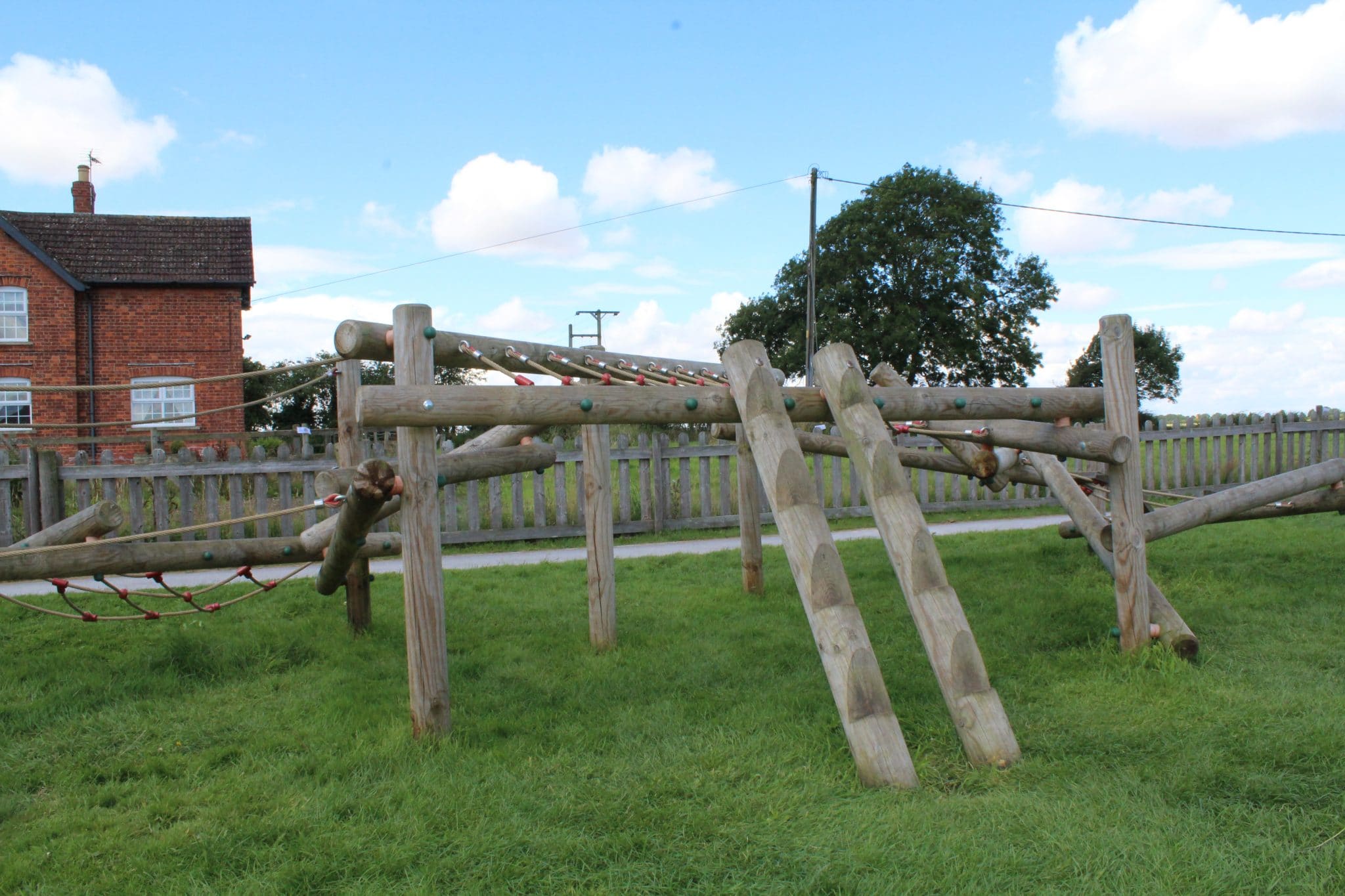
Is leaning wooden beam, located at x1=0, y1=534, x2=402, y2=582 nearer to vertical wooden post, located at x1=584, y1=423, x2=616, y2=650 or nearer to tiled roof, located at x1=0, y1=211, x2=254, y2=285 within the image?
vertical wooden post, located at x1=584, y1=423, x2=616, y2=650

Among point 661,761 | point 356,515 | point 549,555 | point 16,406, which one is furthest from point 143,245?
point 661,761

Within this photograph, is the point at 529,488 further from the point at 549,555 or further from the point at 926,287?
the point at 926,287

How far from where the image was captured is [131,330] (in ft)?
77.3

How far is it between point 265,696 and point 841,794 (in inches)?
120

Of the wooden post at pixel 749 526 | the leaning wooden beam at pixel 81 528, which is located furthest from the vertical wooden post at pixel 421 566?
the wooden post at pixel 749 526

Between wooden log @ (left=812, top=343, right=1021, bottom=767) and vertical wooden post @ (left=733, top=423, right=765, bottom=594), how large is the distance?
2.78m

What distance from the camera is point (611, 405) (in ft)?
13.1

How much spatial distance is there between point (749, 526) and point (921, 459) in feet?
4.48

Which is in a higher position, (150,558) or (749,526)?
(150,558)

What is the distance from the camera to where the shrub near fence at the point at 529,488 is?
921cm

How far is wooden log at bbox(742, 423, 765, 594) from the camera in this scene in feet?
22.5

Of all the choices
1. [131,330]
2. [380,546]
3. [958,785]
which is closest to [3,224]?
[131,330]

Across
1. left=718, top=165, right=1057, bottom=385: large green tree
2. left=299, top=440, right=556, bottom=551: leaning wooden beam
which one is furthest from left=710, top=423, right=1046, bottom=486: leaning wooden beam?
left=718, top=165, right=1057, bottom=385: large green tree

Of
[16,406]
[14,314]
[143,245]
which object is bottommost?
[16,406]
